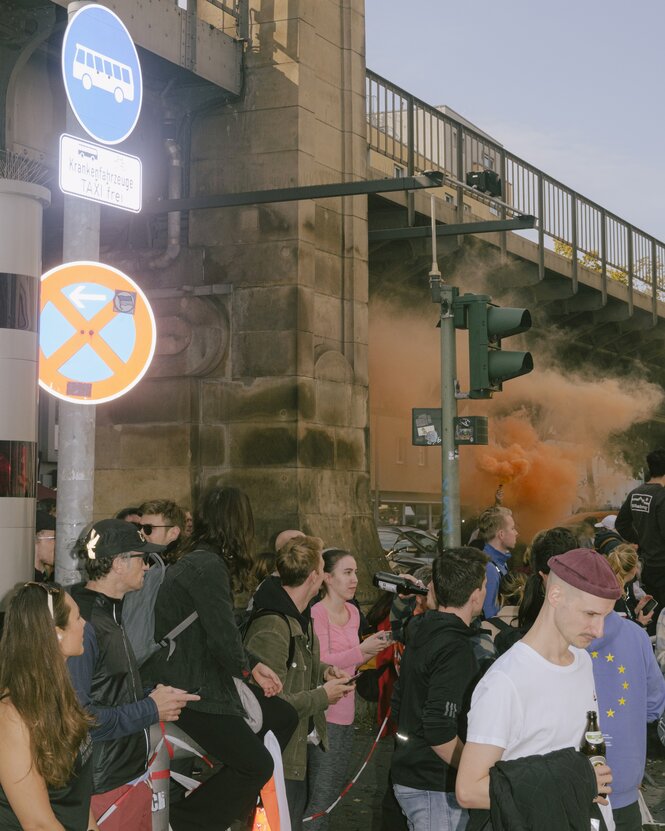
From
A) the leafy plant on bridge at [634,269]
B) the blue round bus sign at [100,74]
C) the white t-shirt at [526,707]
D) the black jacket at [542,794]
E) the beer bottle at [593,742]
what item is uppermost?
the leafy plant on bridge at [634,269]

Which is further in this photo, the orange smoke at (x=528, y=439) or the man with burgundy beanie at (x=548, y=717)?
the orange smoke at (x=528, y=439)

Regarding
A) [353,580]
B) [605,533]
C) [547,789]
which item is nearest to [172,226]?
[605,533]

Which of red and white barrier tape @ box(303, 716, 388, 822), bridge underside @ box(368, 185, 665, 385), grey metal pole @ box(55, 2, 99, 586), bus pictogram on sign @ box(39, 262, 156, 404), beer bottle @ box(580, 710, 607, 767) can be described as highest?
bridge underside @ box(368, 185, 665, 385)

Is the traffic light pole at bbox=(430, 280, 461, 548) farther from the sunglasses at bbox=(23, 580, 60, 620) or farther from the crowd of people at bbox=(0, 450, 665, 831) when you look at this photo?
the sunglasses at bbox=(23, 580, 60, 620)

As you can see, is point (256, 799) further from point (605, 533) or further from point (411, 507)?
point (411, 507)

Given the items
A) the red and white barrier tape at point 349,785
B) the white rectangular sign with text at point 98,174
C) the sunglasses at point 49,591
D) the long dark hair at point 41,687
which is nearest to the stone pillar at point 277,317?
the red and white barrier tape at point 349,785

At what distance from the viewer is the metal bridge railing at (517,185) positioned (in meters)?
14.9

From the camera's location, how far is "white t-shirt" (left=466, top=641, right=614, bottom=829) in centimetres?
315

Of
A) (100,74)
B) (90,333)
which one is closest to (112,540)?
(90,333)

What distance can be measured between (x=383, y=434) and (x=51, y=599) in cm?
2315

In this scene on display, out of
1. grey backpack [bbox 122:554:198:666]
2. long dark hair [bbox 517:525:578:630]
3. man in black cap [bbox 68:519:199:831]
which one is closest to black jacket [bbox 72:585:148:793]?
man in black cap [bbox 68:519:199:831]

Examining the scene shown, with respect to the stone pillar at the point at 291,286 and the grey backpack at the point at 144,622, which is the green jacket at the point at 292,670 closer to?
the grey backpack at the point at 144,622

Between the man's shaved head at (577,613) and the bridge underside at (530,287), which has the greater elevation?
the bridge underside at (530,287)

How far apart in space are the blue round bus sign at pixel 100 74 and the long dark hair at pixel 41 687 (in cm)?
280
